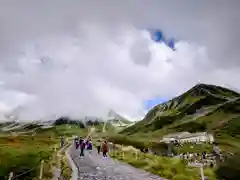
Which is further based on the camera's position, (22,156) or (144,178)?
(22,156)

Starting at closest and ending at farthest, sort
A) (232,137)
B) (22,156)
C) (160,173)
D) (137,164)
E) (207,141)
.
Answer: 1. (160,173)
2. (137,164)
3. (22,156)
4. (207,141)
5. (232,137)

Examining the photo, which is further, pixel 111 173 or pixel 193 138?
pixel 193 138

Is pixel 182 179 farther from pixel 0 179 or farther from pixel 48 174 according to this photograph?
pixel 0 179

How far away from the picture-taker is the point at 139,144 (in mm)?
113500

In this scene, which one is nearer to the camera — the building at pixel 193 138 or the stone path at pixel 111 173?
the stone path at pixel 111 173

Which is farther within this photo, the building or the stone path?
the building

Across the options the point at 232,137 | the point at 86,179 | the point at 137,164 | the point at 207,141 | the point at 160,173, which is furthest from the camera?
the point at 232,137

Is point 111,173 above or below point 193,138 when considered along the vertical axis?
below

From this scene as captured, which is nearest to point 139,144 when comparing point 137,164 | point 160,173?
point 137,164

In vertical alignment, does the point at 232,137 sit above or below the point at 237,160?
above

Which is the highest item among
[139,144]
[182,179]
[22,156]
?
[139,144]

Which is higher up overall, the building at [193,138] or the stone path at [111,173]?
the building at [193,138]

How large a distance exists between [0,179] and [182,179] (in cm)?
2100

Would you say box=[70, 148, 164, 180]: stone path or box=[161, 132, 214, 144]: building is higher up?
box=[161, 132, 214, 144]: building
